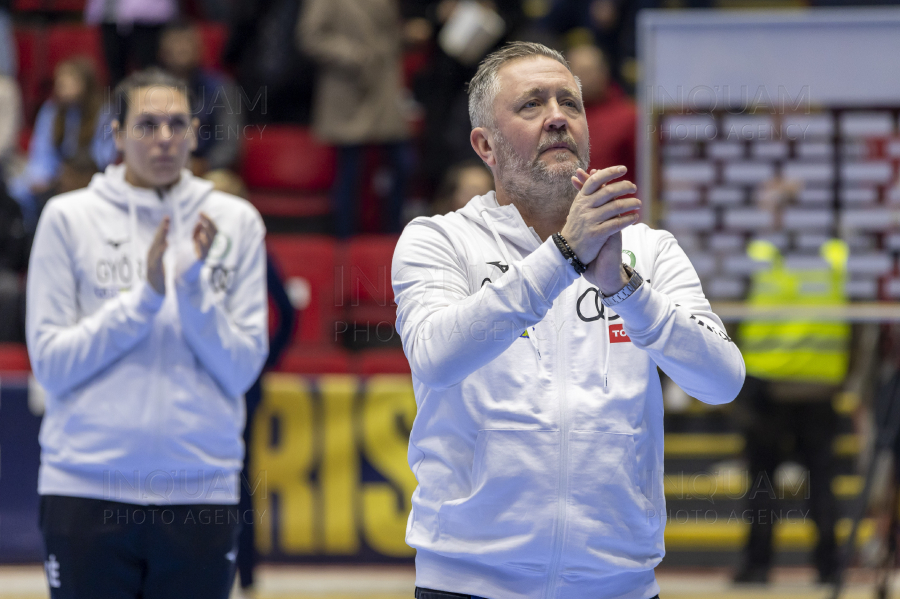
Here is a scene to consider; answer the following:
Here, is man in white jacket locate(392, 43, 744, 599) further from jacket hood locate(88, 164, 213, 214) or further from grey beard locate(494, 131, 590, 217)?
jacket hood locate(88, 164, 213, 214)

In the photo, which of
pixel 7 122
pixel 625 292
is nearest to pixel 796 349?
pixel 625 292

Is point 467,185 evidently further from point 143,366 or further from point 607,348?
point 607,348

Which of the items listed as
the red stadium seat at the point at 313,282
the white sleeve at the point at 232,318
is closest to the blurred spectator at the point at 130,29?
the red stadium seat at the point at 313,282

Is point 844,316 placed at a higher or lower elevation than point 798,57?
lower

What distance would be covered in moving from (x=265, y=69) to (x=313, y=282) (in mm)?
2304

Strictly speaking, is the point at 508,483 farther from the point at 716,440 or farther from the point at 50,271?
the point at 716,440

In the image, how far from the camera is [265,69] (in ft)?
30.0

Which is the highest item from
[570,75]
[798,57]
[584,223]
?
[798,57]

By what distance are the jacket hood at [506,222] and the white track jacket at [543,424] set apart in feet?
0.52

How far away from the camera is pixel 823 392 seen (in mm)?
6281

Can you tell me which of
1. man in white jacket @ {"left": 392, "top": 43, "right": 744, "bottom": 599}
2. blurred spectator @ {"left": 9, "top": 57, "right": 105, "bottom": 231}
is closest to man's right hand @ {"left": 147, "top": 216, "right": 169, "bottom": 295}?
man in white jacket @ {"left": 392, "top": 43, "right": 744, "bottom": 599}

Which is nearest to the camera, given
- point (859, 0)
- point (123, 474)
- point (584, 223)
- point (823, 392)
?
point (584, 223)

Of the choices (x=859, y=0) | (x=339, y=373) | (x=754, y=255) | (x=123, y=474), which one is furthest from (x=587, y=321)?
(x=859, y=0)

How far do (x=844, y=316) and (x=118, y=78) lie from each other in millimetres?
6238
